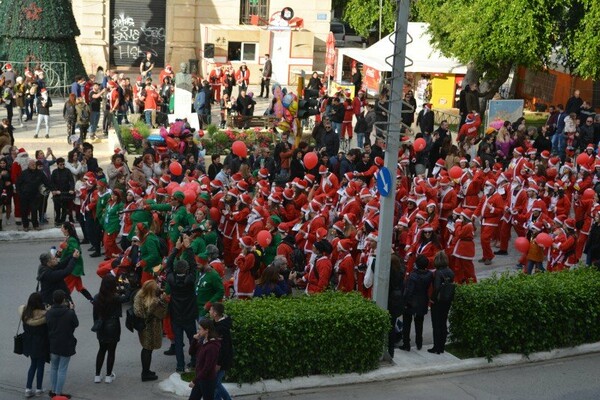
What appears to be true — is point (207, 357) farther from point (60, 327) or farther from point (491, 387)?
Result: point (491, 387)

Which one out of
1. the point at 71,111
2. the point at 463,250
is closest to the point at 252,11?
the point at 71,111

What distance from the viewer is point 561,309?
15.2 metres

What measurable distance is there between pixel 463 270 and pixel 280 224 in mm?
2906

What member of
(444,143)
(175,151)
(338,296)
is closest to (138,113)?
(175,151)

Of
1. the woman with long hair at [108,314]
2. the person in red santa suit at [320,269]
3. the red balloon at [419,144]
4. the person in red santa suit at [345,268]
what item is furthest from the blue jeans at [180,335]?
the red balloon at [419,144]

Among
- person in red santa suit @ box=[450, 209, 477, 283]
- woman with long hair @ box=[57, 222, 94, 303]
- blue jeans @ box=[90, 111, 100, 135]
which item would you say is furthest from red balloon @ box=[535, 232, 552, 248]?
blue jeans @ box=[90, 111, 100, 135]

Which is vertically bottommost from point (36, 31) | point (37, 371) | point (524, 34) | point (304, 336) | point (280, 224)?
point (37, 371)

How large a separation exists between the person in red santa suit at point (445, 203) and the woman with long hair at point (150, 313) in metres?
7.31

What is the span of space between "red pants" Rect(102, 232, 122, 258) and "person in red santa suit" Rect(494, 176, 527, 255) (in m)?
6.71

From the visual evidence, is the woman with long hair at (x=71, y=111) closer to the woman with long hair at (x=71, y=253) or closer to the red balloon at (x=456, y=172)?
the red balloon at (x=456, y=172)

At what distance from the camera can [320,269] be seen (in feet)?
50.4

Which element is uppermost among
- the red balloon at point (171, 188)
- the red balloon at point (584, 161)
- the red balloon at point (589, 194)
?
the red balloon at point (584, 161)

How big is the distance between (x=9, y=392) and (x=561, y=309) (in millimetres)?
7204

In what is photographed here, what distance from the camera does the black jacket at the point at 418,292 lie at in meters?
14.6
